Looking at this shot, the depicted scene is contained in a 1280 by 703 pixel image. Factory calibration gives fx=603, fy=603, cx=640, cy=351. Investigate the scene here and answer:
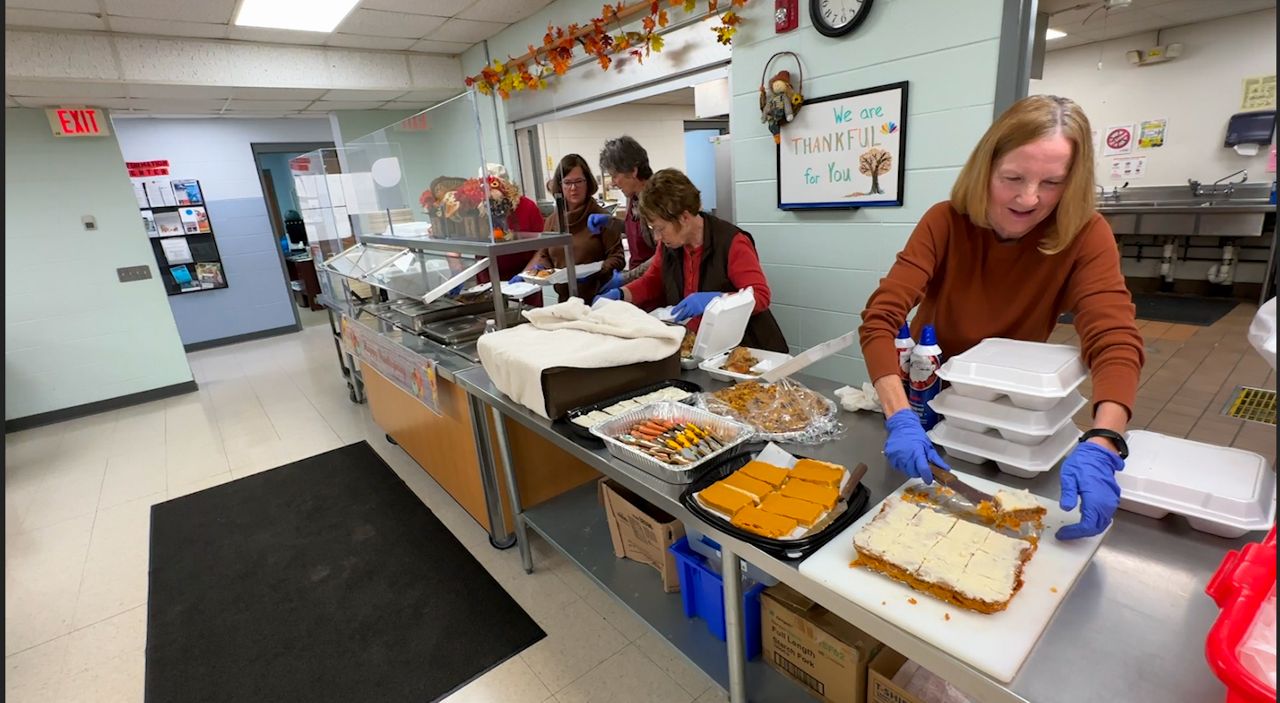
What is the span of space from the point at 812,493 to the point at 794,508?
60 mm

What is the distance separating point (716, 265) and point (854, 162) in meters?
0.88

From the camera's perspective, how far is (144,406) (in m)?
4.99

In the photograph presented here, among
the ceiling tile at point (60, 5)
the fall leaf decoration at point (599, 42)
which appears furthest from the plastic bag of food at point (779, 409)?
the ceiling tile at point (60, 5)

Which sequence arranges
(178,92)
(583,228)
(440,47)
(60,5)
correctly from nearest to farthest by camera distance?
(60,5), (583,228), (178,92), (440,47)

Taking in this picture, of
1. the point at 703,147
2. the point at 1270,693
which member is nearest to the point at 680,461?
the point at 1270,693

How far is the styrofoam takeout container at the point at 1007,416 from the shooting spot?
1.17 m

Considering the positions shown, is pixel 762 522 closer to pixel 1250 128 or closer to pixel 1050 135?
pixel 1050 135

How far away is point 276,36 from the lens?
155 inches

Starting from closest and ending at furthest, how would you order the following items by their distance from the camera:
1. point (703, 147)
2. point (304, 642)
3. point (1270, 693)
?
point (1270, 693)
point (304, 642)
point (703, 147)

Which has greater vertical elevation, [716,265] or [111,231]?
[111,231]

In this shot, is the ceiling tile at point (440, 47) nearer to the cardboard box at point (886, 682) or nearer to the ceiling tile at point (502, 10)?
the ceiling tile at point (502, 10)

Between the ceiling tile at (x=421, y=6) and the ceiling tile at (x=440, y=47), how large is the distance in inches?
27.8

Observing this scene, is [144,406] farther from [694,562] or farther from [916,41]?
[916,41]

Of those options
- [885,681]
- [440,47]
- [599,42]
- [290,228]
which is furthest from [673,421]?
[290,228]
